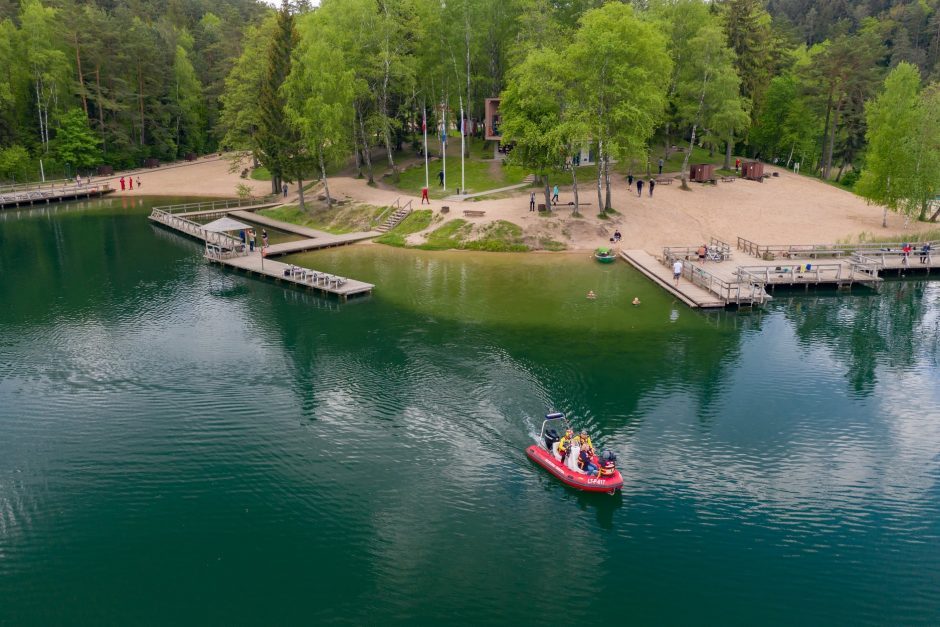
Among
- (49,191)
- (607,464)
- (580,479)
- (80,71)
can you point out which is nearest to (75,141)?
(80,71)

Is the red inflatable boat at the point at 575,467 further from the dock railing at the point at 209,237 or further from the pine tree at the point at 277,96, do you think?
the pine tree at the point at 277,96

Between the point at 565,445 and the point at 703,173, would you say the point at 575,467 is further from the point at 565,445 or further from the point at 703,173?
the point at 703,173

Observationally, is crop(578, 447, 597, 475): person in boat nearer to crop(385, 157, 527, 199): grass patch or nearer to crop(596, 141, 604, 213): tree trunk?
crop(596, 141, 604, 213): tree trunk

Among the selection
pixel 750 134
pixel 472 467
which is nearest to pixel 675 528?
pixel 472 467

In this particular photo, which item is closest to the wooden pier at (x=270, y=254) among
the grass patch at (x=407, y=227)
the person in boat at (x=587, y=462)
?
the grass patch at (x=407, y=227)

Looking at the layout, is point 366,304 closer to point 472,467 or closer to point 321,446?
point 321,446
